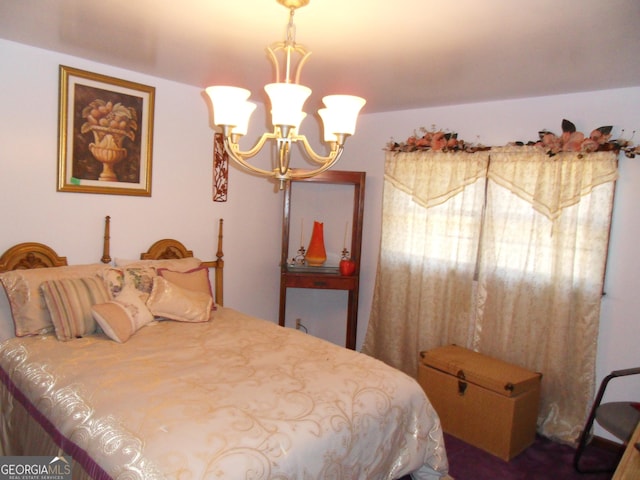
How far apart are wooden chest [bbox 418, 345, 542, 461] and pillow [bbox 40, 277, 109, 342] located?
223cm

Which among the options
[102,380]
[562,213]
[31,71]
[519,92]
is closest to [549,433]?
[562,213]

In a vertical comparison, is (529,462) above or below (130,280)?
below

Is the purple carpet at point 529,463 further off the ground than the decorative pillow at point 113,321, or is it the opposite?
the decorative pillow at point 113,321

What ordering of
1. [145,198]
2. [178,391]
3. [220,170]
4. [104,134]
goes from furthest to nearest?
[220,170] < [145,198] < [104,134] < [178,391]

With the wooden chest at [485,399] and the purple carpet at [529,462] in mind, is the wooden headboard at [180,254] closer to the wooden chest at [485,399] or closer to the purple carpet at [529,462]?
the wooden chest at [485,399]

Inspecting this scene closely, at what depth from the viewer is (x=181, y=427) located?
1614 millimetres

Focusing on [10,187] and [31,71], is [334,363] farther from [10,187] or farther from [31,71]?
[31,71]

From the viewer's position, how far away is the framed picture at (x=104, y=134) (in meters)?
2.94

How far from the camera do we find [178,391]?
1.89m

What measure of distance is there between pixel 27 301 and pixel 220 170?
1773mm

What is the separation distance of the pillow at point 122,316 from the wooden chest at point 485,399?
196 centimetres

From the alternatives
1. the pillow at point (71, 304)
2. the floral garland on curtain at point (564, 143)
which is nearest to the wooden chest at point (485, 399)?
the floral garland on curtain at point (564, 143)

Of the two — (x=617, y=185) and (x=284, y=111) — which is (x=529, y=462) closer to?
(x=617, y=185)

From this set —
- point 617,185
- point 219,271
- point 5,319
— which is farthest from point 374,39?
point 5,319
